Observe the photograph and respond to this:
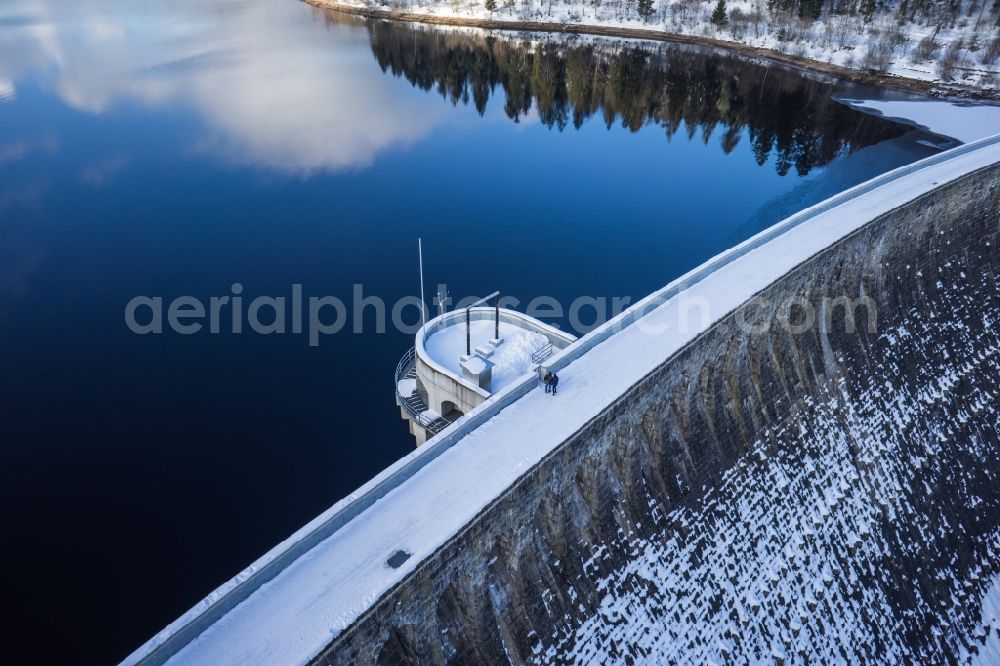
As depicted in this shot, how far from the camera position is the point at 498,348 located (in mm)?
27062

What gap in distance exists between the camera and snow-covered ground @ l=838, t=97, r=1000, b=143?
215 feet

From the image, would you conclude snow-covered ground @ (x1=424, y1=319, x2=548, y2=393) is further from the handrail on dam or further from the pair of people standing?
the pair of people standing

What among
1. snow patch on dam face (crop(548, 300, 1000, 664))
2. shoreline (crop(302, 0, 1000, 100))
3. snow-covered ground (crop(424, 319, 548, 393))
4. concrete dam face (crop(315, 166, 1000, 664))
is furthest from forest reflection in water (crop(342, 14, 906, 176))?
snow-covered ground (crop(424, 319, 548, 393))

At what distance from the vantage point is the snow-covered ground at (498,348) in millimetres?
25828

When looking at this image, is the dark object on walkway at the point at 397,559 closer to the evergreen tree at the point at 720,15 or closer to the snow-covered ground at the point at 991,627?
the snow-covered ground at the point at 991,627

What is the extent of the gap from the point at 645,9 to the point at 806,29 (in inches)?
1047

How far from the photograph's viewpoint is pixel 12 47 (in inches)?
3489

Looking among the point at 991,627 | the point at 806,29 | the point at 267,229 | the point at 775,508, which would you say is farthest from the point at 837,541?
the point at 806,29

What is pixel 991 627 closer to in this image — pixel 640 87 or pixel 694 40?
pixel 640 87

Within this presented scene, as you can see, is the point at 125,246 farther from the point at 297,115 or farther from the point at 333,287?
the point at 297,115

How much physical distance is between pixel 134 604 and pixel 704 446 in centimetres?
2165

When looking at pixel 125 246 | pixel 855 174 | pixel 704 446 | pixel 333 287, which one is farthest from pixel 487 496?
pixel 855 174

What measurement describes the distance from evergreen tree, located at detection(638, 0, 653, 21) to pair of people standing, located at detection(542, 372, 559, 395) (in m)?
108

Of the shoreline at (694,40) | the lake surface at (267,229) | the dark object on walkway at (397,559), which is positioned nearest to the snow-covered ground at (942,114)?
the lake surface at (267,229)
